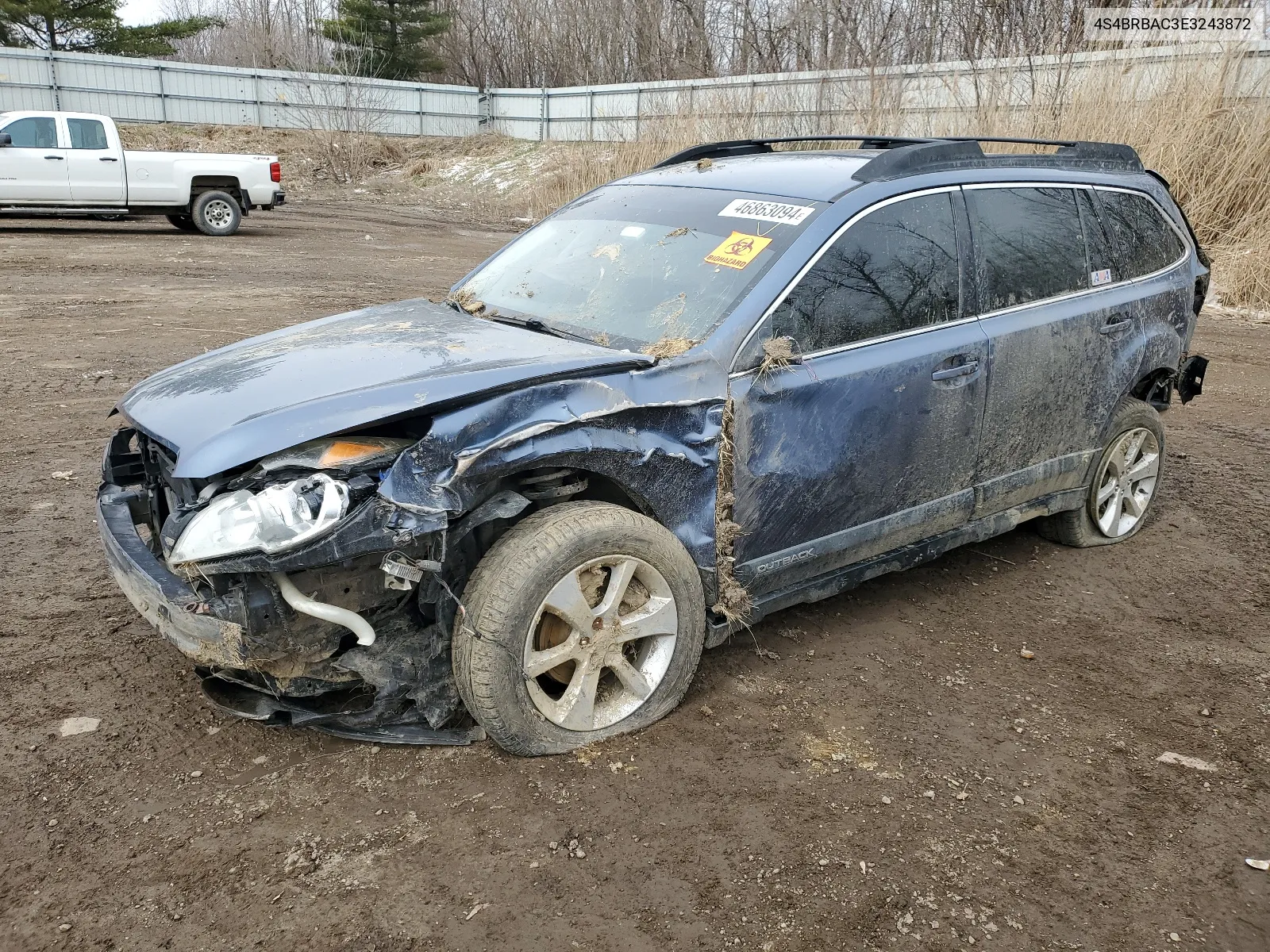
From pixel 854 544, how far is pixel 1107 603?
57.9 inches

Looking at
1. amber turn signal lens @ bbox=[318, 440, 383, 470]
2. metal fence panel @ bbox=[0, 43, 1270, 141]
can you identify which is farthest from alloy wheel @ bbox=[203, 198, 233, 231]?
amber turn signal lens @ bbox=[318, 440, 383, 470]

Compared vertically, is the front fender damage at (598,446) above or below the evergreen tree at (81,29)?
below

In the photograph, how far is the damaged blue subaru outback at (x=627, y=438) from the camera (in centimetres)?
276

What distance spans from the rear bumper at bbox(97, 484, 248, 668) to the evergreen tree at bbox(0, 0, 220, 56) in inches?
1436

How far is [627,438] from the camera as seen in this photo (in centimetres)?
306

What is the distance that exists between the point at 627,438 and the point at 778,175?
4.93 ft

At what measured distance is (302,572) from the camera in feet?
8.91

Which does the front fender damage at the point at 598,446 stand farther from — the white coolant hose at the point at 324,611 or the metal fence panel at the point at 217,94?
the metal fence panel at the point at 217,94

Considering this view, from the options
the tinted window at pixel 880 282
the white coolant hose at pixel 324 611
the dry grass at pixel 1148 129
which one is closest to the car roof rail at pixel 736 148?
the tinted window at pixel 880 282

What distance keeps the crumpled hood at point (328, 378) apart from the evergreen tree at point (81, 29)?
36069 millimetres

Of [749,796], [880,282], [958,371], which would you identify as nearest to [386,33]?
[880,282]

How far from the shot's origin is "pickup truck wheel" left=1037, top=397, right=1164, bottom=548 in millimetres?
4648

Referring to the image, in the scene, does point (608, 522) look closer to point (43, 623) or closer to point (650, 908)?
point (650, 908)

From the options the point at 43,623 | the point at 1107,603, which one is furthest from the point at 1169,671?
the point at 43,623
